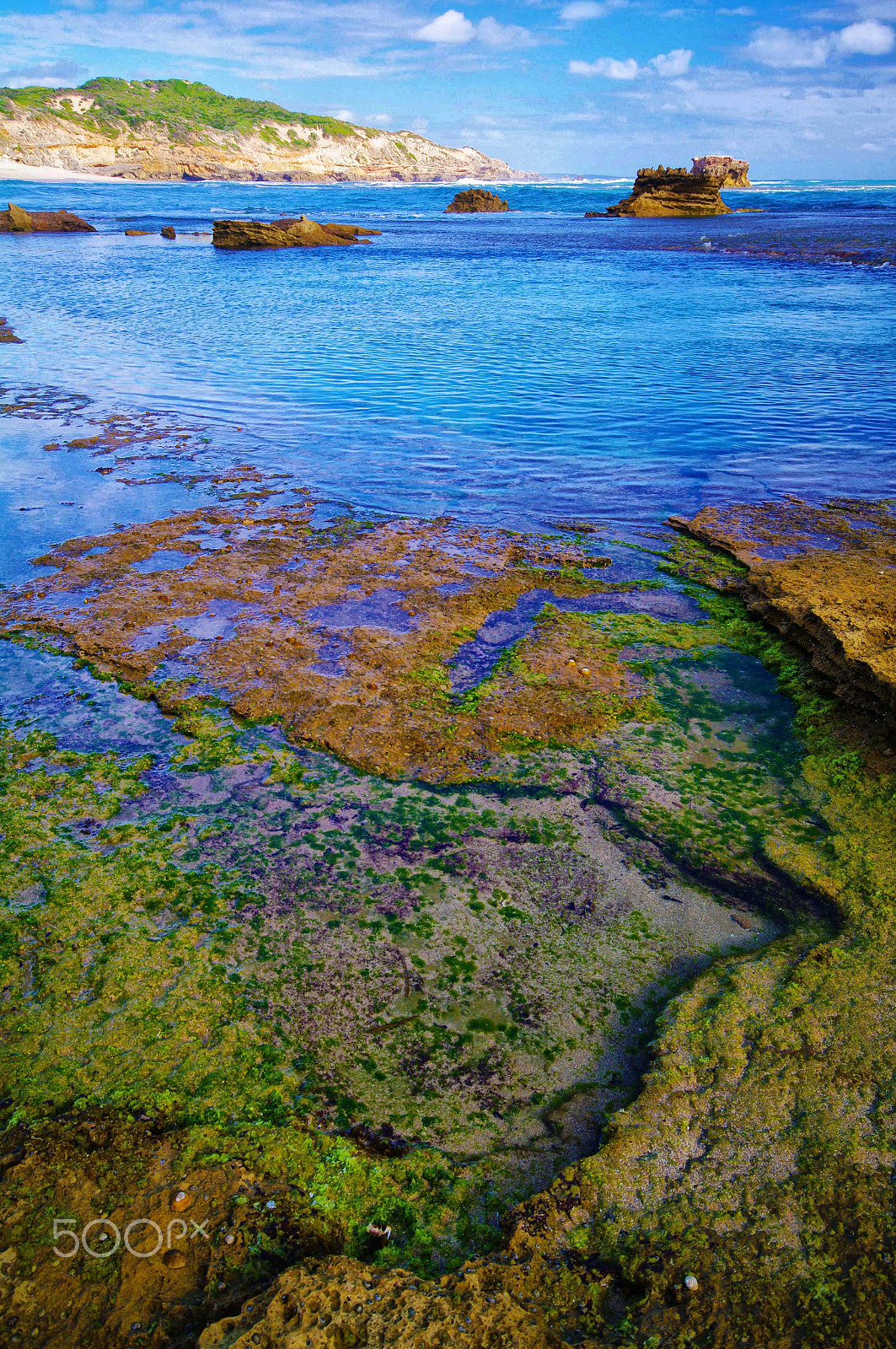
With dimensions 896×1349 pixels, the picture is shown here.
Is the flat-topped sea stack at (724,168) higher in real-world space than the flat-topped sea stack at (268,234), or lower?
higher

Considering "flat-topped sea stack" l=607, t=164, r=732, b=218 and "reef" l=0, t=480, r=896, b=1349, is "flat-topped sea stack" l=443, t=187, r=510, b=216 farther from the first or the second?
"reef" l=0, t=480, r=896, b=1349

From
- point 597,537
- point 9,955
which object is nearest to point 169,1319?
point 9,955

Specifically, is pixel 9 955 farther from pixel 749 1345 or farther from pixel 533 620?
pixel 533 620

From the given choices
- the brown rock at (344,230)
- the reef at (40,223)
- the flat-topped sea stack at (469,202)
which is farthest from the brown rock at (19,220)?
the flat-topped sea stack at (469,202)

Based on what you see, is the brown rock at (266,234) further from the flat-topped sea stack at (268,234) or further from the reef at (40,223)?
the reef at (40,223)

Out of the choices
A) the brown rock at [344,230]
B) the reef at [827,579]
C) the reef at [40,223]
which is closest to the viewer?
the reef at [827,579]

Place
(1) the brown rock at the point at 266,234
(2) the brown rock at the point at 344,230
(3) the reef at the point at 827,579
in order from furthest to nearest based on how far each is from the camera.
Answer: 1. (2) the brown rock at the point at 344,230
2. (1) the brown rock at the point at 266,234
3. (3) the reef at the point at 827,579
